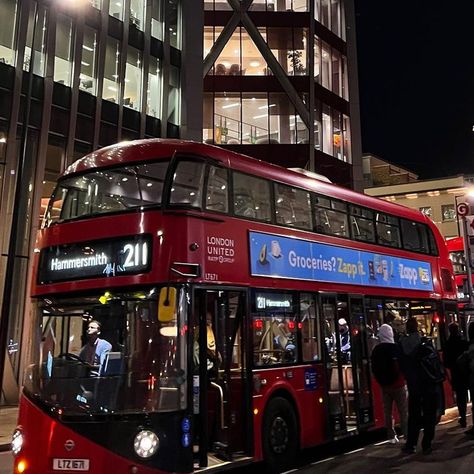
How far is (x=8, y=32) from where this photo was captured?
748 inches

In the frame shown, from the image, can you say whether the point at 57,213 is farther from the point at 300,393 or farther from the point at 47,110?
the point at 47,110

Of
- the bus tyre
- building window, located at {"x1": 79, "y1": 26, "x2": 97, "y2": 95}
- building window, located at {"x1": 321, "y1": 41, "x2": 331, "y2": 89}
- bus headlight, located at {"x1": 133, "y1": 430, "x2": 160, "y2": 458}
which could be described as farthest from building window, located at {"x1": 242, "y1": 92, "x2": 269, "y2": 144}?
bus headlight, located at {"x1": 133, "y1": 430, "x2": 160, "y2": 458}

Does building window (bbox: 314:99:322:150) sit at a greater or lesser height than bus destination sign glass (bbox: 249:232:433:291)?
greater

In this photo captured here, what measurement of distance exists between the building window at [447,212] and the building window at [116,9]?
36411mm

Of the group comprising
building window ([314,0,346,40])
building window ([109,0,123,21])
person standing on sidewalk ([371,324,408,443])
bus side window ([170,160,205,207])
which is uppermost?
building window ([314,0,346,40])

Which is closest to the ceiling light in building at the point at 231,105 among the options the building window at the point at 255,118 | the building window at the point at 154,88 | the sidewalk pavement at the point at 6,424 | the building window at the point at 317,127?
the building window at the point at 255,118

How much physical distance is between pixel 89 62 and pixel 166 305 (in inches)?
708

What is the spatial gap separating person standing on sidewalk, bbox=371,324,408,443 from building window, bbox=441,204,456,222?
44111 millimetres

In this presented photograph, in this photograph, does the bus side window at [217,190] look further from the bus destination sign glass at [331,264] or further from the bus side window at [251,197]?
the bus destination sign glass at [331,264]

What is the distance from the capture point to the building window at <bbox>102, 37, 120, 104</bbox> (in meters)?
22.5

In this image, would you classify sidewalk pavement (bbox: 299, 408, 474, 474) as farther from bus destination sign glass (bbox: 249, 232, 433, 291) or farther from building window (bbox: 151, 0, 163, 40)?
building window (bbox: 151, 0, 163, 40)

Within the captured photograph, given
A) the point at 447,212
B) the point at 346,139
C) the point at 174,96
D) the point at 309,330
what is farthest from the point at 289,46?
the point at 309,330

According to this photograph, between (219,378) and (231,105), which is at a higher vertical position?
(231,105)

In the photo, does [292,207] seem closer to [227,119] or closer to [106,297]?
[106,297]
